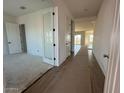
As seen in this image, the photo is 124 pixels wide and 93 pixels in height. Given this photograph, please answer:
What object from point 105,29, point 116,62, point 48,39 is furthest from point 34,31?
point 116,62

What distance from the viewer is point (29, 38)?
21.6 ft

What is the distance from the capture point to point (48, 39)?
4.28m

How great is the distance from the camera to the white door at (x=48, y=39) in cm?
397

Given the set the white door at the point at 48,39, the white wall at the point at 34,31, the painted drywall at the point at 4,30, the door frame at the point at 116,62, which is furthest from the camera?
the painted drywall at the point at 4,30

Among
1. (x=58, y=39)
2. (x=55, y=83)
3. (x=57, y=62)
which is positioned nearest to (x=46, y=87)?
(x=55, y=83)

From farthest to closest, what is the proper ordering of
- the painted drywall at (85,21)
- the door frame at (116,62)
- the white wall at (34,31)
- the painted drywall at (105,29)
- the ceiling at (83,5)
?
the painted drywall at (85,21), the white wall at (34,31), the ceiling at (83,5), the painted drywall at (105,29), the door frame at (116,62)

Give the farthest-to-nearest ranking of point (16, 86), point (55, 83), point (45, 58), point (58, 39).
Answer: point (45, 58)
point (58, 39)
point (55, 83)
point (16, 86)

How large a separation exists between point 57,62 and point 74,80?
53.3 inches

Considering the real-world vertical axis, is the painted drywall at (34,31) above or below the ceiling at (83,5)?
below

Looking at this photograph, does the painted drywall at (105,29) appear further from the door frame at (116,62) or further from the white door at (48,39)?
the white door at (48,39)

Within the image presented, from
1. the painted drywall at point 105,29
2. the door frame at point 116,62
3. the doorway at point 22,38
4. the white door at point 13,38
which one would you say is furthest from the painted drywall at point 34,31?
the door frame at point 116,62

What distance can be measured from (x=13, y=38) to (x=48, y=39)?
3.83 meters

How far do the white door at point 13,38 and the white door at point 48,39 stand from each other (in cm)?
351
